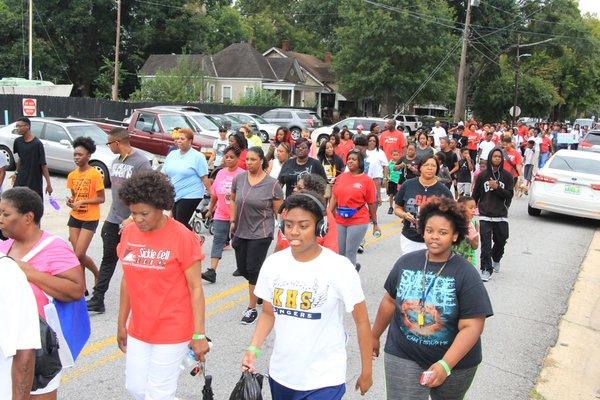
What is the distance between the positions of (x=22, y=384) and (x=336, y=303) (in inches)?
58.3

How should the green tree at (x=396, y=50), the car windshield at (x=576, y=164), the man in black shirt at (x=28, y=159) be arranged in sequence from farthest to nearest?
the green tree at (x=396, y=50)
the car windshield at (x=576, y=164)
the man in black shirt at (x=28, y=159)

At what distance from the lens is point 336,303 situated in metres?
3.26

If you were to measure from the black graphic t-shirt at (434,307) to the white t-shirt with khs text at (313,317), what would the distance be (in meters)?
0.37

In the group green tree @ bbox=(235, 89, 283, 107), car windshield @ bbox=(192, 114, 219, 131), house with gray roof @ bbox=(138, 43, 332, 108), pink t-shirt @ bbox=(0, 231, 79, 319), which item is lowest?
pink t-shirt @ bbox=(0, 231, 79, 319)

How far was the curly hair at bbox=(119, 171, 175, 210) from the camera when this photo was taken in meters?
3.68

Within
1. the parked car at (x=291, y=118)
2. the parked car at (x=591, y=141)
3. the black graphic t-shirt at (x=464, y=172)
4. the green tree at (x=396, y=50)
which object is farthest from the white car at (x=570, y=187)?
the green tree at (x=396, y=50)

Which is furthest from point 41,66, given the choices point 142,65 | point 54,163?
point 54,163

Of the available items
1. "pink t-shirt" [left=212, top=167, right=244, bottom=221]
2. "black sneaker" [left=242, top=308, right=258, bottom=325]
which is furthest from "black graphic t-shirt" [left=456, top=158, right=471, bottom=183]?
"black sneaker" [left=242, top=308, right=258, bottom=325]

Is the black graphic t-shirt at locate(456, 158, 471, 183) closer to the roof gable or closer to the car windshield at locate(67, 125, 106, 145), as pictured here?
the car windshield at locate(67, 125, 106, 145)

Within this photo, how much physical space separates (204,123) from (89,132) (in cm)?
421

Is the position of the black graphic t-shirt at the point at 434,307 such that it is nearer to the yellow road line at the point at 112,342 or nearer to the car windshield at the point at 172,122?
the yellow road line at the point at 112,342

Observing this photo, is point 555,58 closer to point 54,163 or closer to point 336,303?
point 54,163

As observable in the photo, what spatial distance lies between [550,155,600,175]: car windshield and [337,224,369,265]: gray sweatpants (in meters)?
8.35

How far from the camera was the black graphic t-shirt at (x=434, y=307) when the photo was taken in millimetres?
3350
